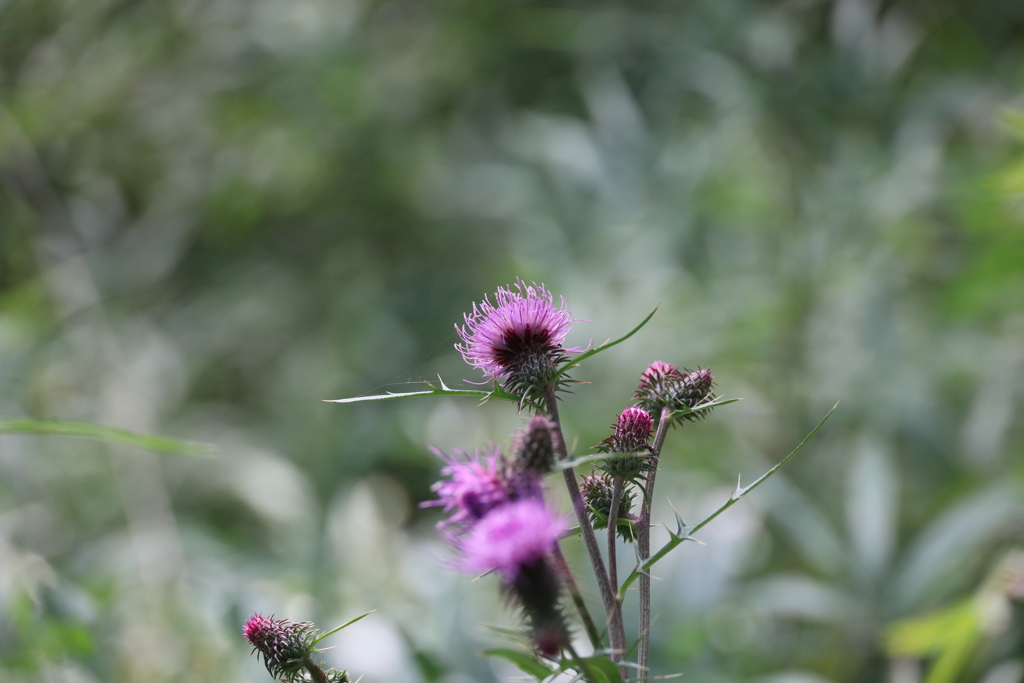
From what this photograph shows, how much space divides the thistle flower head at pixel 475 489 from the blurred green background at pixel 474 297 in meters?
0.81

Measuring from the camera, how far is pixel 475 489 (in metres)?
0.51

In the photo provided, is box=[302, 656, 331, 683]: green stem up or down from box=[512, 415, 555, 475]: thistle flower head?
down

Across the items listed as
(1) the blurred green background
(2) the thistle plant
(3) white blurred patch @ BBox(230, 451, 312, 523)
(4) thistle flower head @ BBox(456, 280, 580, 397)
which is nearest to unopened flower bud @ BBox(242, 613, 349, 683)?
(2) the thistle plant

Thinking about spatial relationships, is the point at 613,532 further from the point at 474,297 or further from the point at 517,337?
the point at 474,297

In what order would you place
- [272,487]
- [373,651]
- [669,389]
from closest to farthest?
[669,389]
[373,651]
[272,487]

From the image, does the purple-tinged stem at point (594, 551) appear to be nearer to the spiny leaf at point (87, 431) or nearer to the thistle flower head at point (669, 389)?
the thistle flower head at point (669, 389)

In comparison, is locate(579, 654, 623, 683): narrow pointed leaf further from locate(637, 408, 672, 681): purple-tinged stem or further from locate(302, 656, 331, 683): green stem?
locate(302, 656, 331, 683): green stem

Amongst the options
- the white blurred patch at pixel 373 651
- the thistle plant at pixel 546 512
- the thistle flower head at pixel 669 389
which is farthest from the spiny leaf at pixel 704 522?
the white blurred patch at pixel 373 651

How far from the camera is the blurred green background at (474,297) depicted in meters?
1.61

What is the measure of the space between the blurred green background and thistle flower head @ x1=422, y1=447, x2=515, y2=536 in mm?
815

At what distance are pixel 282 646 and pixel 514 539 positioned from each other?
0.68 ft

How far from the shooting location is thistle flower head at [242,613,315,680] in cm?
54

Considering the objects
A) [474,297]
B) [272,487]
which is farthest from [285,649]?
[474,297]

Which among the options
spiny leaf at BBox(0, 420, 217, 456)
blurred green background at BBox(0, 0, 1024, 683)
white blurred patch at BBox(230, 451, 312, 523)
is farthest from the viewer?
white blurred patch at BBox(230, 451, 312, 523)
